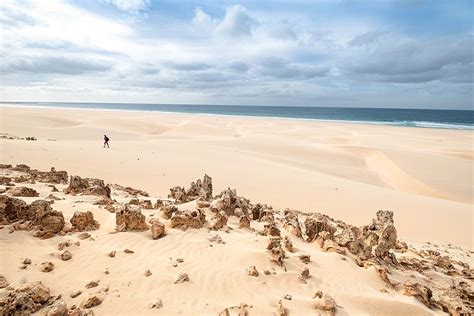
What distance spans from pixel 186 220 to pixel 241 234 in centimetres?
124

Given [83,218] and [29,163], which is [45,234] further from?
[29,163]

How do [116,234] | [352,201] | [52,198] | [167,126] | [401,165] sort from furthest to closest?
[167,126]
[401,165]
[352,201]
[52,198]
[116,234]

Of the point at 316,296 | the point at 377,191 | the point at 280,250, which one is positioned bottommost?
the point at 377,191

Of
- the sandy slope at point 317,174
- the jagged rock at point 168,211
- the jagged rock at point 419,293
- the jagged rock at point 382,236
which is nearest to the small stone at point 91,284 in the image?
the jagged rock at point 168,211

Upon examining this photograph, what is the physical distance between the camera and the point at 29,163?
1593 centimetres

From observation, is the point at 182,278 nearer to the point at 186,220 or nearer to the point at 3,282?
the point at 186,220

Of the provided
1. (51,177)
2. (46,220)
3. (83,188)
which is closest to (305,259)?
(46,220)

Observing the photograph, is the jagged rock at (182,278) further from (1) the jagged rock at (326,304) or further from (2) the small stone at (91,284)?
(1) the jagged rock at (326,304)

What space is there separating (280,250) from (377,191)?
12142 mm

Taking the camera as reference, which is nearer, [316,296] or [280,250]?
[316,296]

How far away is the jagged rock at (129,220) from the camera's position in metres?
6.61

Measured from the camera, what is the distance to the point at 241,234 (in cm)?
711

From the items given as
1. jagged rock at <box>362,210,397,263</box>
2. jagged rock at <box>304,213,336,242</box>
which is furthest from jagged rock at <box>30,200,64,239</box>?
jagged rock at <box>362,210,397,263</box>

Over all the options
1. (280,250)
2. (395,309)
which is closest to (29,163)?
(280,250)
